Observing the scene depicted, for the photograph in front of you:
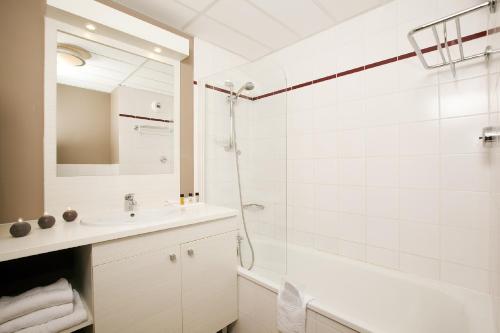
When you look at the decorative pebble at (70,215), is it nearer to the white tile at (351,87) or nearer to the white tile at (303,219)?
the white tile at (303,219)

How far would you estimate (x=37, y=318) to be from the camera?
0.90 meters

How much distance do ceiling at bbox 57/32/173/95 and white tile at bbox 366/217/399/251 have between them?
1.75m

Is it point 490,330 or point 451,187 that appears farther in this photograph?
point 451,187

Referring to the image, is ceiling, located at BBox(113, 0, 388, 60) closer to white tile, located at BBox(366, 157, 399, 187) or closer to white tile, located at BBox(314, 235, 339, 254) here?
white tile, located at BBox(366, 157, 399, 187)

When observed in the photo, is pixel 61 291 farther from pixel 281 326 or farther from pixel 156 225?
pixel 281 326

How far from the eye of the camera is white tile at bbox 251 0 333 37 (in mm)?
1604

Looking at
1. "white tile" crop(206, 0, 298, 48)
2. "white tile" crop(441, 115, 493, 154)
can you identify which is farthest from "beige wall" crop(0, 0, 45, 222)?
"white tile" crop(441, 115, 493, 154)

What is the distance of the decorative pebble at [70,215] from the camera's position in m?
1.24

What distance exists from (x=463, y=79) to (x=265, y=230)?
1510 mm

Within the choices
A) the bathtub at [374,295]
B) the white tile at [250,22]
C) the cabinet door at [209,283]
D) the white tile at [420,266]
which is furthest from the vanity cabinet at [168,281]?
the white tile at [250,22]

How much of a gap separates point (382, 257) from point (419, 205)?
429 mm

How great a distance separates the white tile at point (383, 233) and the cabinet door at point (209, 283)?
3.13ft

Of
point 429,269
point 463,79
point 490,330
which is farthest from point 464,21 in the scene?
point 490,330

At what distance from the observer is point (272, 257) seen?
67.1 inches
